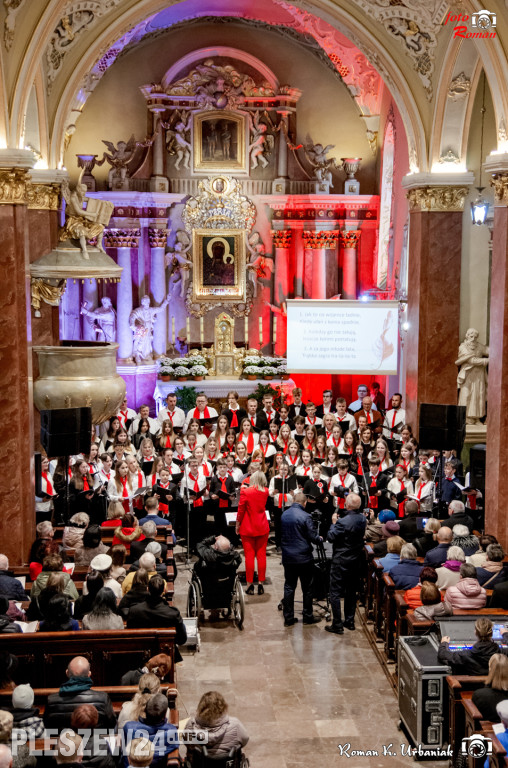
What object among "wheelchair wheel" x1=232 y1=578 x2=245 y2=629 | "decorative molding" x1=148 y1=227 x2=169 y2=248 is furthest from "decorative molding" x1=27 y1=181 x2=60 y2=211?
"wheelchair wheel" x1=232 y1=578 x2=245 y2=629

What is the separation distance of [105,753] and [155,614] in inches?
89.8

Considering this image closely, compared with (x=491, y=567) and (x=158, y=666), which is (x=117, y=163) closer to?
(x=491, y=567)

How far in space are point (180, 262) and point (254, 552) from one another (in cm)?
994

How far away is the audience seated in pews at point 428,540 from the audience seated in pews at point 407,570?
789mm

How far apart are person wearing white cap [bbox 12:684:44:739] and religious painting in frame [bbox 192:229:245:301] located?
14.9 metres

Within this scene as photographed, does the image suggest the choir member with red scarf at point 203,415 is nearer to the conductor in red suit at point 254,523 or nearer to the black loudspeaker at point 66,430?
the conductor in red suit at point 254,523

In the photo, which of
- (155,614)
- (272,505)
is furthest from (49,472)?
(155,614)

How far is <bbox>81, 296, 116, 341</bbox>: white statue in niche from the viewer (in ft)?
65.7

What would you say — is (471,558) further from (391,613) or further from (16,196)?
(16,196)

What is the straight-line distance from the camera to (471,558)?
9742 millimetres

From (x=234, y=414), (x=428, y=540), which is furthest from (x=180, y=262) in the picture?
(x=428, y=540)

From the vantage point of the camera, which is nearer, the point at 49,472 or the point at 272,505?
the point at 49,472

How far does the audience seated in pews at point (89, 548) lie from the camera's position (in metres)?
9.95

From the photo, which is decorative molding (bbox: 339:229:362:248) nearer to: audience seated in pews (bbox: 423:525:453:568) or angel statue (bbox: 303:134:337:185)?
angel statue (bbox: 303:134:337:185)
